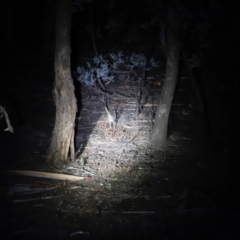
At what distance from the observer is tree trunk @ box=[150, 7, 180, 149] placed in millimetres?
9602

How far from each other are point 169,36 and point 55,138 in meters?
3.78

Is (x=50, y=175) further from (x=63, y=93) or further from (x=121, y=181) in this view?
(x=63, y=93)

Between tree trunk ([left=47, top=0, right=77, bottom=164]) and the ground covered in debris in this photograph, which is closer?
the ground covered in debris

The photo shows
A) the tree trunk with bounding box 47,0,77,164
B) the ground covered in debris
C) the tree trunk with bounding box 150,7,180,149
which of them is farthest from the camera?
the tree trunk with bounding box 150,7,180,149

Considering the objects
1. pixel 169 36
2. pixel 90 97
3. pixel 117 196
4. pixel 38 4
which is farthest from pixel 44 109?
pixel 38 4

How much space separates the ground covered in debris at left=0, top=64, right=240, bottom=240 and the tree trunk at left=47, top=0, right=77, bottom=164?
0.39 metres

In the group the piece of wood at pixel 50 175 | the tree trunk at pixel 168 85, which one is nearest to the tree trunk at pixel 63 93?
the piece of wood at pixel 50 175

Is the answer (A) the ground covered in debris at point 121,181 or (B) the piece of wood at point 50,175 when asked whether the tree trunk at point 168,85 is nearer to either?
(A) the ground covered in debris at point 121,181

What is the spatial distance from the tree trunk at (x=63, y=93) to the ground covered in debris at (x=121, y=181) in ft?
1.28

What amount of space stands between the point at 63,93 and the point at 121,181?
2.29m

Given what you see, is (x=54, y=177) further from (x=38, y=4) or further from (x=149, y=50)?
(x=38, y=4)

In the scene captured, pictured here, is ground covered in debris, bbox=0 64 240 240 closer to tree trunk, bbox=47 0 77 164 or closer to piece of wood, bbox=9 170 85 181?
piece of wood, bbox=9 170 85 181

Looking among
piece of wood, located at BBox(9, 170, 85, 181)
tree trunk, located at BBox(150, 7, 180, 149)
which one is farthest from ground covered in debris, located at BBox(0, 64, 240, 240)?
tree trunk, located at BBox(150, 7, 180, 149)

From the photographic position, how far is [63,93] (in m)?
8.46
